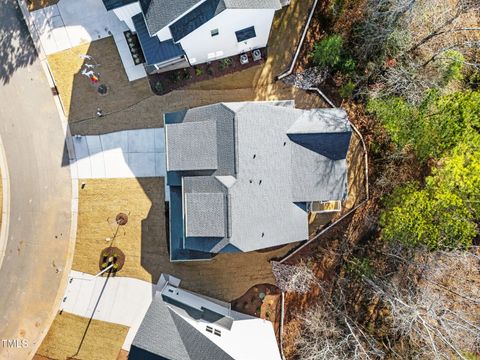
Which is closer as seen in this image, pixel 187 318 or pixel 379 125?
pixel 187 318

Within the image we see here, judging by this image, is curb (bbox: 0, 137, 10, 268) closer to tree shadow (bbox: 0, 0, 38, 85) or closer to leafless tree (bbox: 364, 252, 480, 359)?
tree shadow (bbox: 0, 0, 38, 85)

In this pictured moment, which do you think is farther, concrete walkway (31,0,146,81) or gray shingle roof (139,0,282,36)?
concrete walkway (31,0,146,81)

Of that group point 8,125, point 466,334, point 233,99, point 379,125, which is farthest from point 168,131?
point 466,334

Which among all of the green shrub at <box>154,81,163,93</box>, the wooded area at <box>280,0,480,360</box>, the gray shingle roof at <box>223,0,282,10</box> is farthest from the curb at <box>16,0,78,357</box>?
the wooded area at <box>280,0,480,360</box>

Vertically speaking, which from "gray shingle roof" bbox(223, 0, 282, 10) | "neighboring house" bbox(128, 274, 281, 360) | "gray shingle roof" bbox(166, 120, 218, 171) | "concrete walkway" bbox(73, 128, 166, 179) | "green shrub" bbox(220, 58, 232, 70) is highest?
"gray shingle roof" bbox(223, 0, 282, 10)

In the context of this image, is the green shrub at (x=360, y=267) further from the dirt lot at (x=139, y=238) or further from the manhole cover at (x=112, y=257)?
the manhole cover at (x=112, y=257)

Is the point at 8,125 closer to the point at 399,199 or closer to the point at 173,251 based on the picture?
the point at 173,251

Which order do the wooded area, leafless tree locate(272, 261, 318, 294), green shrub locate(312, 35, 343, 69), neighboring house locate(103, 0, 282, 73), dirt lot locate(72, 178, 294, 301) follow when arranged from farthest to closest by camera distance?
dirt lot locate(72, 178, 294, 301), leafless tree locate(272, 261, 318, 294), green shrub locate(312, 35, 343, 69), the wooded area, neighboring house locate(103, 0, 282, 73)
